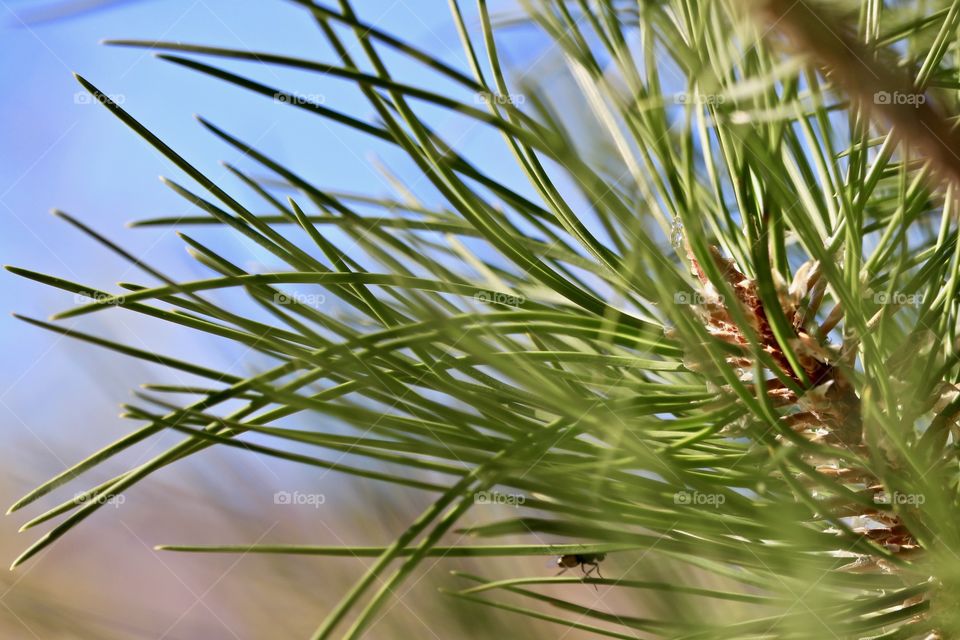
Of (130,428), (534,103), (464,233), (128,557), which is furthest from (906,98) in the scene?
(128,557)

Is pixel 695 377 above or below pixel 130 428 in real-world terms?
above

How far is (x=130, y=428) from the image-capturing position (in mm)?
676

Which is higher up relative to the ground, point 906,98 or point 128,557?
point 906,98

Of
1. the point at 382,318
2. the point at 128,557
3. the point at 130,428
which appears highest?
the point at 382,318

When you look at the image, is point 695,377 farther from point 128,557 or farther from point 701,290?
point 128,557

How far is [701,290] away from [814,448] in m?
0.10

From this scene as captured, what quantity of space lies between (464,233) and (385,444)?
17 centimetres

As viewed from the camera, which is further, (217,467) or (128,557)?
(128,557)

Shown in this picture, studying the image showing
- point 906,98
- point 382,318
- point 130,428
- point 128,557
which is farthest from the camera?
point 128,557

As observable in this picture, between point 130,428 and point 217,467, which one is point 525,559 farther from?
point 130,428

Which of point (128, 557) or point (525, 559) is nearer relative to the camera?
point (525, 559)

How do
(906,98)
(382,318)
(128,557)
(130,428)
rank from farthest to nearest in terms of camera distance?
(128,557), (130,428), (382,318), (906,98)

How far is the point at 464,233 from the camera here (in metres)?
0.38

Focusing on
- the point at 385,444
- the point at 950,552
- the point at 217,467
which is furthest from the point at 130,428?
the point at 950,552
